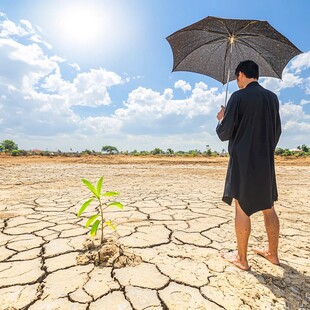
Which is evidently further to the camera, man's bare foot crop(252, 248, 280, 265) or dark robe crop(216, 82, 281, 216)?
man's bare foot crop(252, 248, 280, 265)

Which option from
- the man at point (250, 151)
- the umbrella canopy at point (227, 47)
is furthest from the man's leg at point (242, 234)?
the umbrella canopy at point (227, 47)

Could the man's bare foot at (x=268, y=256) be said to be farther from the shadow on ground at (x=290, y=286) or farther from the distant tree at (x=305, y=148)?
the distant tree at (x=305, y=148)

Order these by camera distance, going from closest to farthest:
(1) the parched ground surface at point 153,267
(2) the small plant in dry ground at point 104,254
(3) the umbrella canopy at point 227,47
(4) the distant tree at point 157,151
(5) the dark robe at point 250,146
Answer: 1. (1) the parched ground surface at point 153,267
2. (5) the dark robe at point 250,146
3. (2) the small plant in dry ground at point 104,254
4. (3) the umbrella canopy at point 227,47
5. (4) the distant tree at point 157,151

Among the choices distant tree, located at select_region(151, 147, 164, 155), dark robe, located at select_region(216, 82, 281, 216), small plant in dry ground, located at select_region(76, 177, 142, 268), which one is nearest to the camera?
dark robe, located at select_region(216, 82, 281, 216)

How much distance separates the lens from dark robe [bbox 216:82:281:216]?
4.83 feet

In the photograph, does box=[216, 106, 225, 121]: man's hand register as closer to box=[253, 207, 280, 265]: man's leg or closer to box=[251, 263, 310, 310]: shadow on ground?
box=[253, 207, 280, 265]: man's leg

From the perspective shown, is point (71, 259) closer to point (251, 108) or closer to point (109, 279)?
point (109, 279)

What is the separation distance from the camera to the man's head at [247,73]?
63.4 inches

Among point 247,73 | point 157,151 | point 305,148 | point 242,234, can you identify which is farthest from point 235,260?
point 305,148

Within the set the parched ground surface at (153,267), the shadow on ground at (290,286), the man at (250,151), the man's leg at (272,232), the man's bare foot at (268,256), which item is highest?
the man at (250,151)

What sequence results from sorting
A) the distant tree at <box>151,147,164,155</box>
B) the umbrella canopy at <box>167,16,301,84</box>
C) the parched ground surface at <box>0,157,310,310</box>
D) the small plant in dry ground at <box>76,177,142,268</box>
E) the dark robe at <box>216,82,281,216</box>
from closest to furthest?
the parched ground surface at <box>0,157,310,310</box>
the dark robe at <box>216,82,281,216</box>
the small plant in dry ground at <box>76,177,142,268</box>
the umbrella canopy at <box>167,16,301,84</box>
the distant tree at <box>151,147,164,155</box>

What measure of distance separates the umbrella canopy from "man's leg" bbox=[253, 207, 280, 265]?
3.75ft

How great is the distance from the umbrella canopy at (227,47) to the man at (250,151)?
1.71 ft

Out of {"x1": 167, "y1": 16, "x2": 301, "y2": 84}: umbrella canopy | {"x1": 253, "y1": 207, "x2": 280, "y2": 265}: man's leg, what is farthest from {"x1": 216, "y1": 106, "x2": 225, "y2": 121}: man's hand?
{"x1": 253, "y1": 207, "x2": 280, "y2": 265}: man's leg
